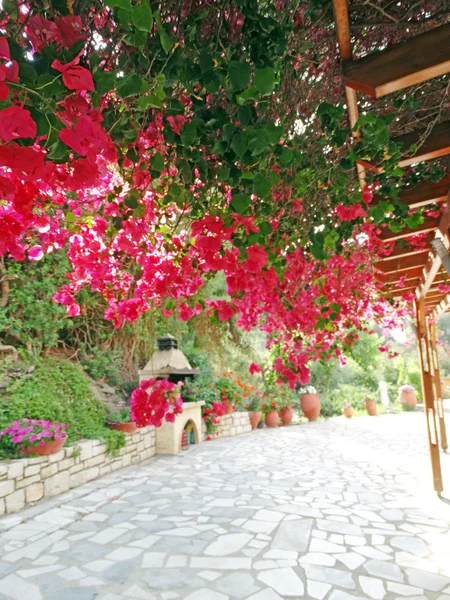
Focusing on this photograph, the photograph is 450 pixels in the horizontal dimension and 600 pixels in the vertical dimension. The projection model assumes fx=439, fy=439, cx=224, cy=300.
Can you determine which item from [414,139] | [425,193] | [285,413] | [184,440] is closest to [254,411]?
[285,413]

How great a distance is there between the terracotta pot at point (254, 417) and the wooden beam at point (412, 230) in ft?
24.1

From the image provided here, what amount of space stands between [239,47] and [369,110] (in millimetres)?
1234

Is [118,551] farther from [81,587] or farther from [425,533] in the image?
[425,533]

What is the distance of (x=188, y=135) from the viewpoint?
158 cm

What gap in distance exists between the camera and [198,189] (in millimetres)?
2164

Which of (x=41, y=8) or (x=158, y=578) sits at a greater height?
(x=41, y=8)

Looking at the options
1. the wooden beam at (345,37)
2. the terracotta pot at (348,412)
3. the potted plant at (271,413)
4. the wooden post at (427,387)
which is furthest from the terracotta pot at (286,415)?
the wooden beam at (345,37)

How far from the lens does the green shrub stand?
507 cm

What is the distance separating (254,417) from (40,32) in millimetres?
10097

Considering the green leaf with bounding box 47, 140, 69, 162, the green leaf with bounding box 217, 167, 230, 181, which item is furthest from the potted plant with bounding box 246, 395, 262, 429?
the green leaf with bounding box 47, 140, 69, 162

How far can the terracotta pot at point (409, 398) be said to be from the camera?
13180 mm

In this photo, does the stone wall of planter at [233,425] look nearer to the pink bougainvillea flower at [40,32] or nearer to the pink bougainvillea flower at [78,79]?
the pink bougainvillea flower at [40,32]

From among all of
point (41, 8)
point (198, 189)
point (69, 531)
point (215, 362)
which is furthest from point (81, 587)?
point (215, 362)

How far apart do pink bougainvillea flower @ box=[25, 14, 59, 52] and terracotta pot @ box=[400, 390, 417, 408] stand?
547 inches
